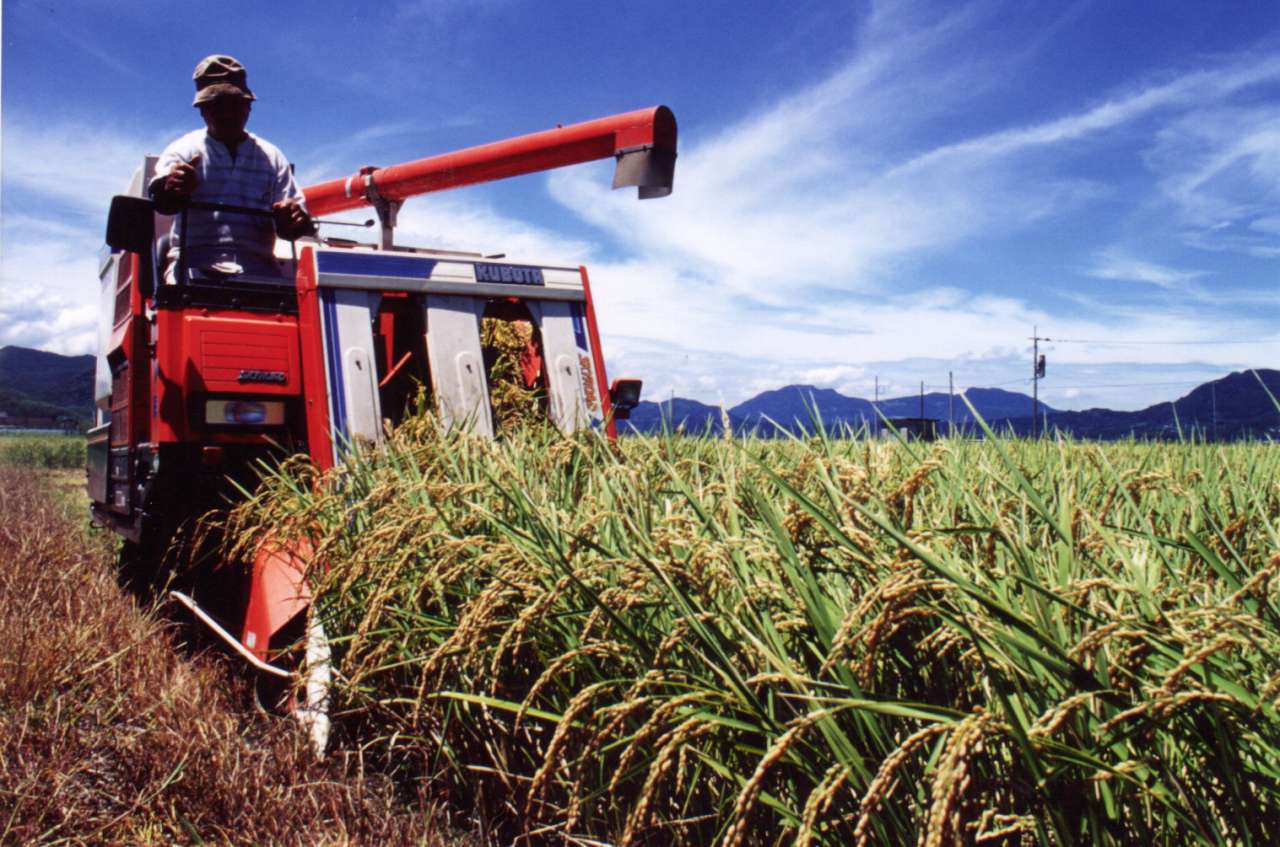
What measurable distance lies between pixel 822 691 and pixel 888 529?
38 centimetres

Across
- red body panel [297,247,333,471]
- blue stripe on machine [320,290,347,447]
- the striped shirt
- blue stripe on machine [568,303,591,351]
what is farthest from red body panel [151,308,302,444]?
blue stripe on machine [568,303,591,351]

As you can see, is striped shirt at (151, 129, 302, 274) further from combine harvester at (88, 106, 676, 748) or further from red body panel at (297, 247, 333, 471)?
red body panel at (297, 247, 333, 471)

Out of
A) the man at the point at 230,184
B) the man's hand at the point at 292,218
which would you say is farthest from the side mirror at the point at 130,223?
the man's hand at the point at 292,218

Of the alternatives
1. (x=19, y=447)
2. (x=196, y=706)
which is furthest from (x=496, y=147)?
(x=19, y=447)

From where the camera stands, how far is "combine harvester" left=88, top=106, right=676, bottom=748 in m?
4.66

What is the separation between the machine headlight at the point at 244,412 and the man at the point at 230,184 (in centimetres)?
90

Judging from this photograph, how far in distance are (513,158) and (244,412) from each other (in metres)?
2.45

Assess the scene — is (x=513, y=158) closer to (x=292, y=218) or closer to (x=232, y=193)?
(x=292, y=218)

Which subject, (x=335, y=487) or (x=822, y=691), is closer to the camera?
(x=822, y=691)

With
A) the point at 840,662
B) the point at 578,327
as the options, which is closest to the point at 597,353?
the point at 578,327

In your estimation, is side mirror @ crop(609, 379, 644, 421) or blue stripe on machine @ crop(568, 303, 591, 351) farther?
side mirror @ crop(609, 379, 644, 421)

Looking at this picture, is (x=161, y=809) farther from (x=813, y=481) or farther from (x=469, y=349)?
(x=469, y=349)

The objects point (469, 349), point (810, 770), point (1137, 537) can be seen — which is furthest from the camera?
point (469, 349)

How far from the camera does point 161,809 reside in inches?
108
